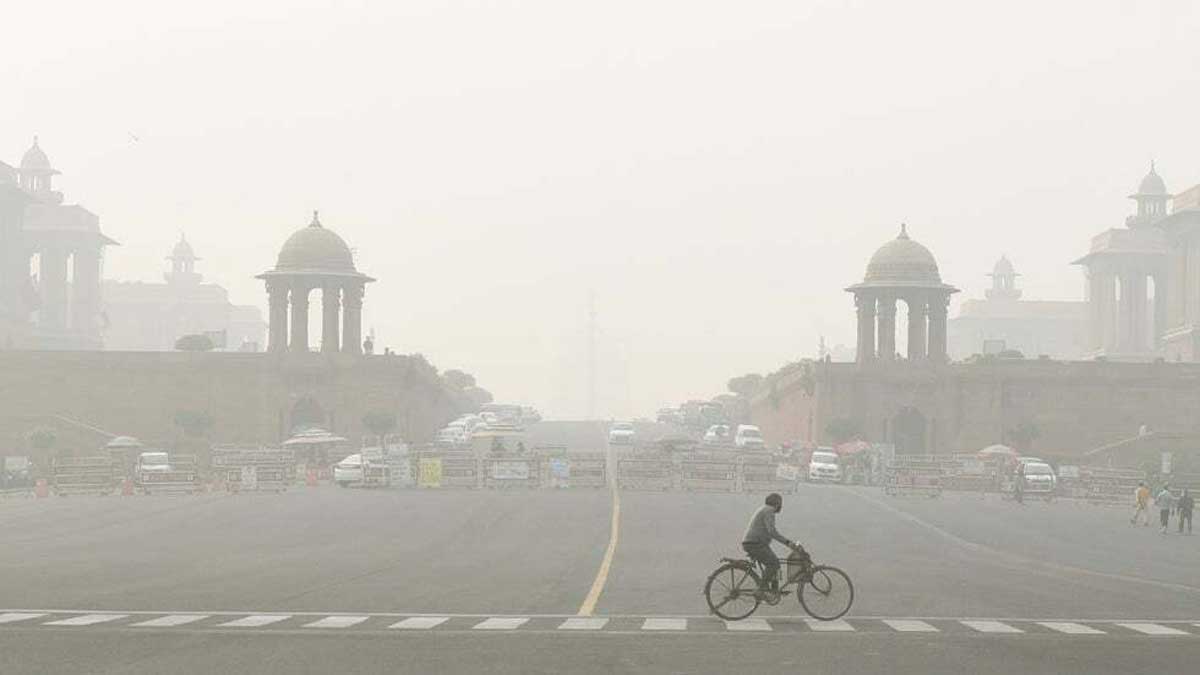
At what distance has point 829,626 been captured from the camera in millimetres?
26078

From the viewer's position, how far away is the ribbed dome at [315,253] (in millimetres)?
114250

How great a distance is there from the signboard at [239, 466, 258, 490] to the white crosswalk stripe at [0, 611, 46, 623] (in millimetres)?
48589

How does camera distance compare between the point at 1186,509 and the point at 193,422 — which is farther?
the point at 193,422

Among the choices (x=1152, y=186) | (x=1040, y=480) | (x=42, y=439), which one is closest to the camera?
(x=1040, y=480)

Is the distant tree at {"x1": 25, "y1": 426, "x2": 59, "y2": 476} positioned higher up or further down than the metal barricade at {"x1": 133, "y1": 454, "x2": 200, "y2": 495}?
higher up

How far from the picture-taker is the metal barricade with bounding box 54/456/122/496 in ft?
251

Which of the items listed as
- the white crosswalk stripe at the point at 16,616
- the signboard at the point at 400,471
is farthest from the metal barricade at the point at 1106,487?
the white crosswalk stripe at the point at 16,616

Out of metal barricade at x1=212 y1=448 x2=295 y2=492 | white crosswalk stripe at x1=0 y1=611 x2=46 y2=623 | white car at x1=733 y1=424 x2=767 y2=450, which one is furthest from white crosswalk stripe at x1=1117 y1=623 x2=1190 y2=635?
white car at x1=733 y1=424 x2=767 y2=450

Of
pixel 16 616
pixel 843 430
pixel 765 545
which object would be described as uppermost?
pixel 843 430

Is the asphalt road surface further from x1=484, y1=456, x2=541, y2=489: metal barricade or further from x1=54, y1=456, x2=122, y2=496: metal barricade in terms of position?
x1=484, y1=456, x2=541, y2=489: metal barricade

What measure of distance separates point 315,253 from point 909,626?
9188 centimetres

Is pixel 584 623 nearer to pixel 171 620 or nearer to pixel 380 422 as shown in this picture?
pixel 171 620

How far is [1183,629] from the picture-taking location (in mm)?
26469

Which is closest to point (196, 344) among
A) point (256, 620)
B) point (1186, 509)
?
point (1186, 509)
